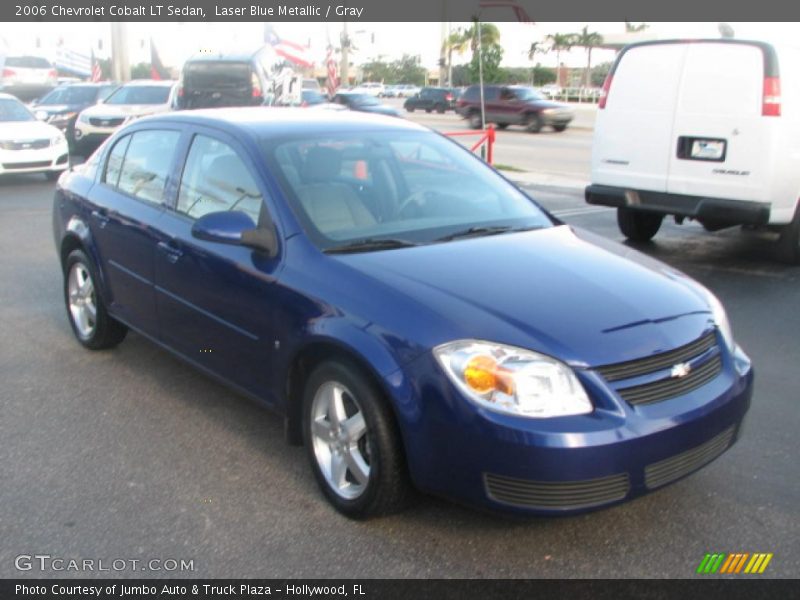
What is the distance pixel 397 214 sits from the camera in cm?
425

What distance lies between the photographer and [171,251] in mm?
4555

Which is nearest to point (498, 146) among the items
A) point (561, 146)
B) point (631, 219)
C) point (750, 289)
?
point (561, 146)

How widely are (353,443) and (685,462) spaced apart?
127 cm

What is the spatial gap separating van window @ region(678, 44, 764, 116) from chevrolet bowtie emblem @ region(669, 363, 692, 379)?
5.19 m

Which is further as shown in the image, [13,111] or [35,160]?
[13,111]

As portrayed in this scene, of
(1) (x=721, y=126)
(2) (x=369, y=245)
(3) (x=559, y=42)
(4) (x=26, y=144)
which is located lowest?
(2) (x=369, y=245)

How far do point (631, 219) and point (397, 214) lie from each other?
19.5 ft

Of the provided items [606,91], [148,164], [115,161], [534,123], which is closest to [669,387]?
[148,164]

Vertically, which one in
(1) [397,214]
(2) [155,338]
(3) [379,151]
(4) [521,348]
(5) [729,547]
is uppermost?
(3) [379,151]

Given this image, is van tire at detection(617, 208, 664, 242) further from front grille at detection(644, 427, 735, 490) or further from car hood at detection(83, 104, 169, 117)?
car hood at detection(83, 104, 169, 117)

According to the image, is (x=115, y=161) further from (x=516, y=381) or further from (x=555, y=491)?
(x=555, y=491)

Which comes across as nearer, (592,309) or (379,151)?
(592,309)

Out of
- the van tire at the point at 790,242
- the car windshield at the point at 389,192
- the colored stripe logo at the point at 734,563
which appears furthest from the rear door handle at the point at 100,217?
the van tire at the point at 790,242
